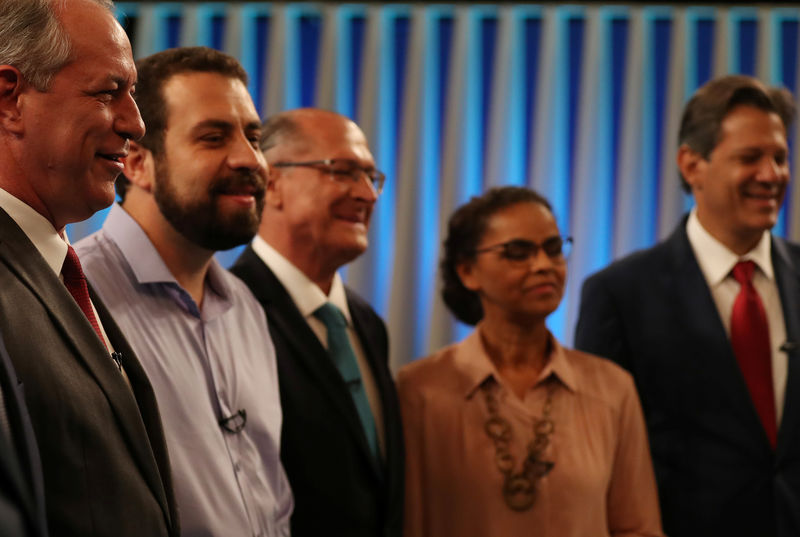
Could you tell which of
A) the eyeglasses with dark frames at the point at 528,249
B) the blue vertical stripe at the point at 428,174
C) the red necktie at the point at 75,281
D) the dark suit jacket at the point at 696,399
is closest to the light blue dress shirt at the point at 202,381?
the red necktie at the point at 75,281

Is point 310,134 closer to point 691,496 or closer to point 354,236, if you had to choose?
point 354,236

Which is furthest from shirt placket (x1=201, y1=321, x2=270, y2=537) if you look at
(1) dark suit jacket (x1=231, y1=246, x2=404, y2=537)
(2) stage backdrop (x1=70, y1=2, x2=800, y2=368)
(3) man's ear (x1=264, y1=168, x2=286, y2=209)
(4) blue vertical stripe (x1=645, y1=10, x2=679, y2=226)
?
(4) blue vertical stripe (x1=645, y1=10, x2=679, y2=226)

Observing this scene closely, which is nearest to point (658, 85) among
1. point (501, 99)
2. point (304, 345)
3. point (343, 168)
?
point (501, 99)

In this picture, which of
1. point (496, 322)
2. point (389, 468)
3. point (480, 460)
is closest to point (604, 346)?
point (496, 322)

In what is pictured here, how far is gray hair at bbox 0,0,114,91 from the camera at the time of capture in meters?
1.34

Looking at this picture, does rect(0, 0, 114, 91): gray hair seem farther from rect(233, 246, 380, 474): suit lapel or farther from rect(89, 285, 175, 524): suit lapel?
rect(233, 246, 380, 474): suit lapel

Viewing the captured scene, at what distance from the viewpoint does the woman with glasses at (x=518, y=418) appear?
7.87 feet

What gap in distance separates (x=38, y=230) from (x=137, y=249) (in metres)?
0.54

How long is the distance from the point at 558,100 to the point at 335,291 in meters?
2.39

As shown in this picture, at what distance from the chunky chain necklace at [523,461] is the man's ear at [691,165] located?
3.25 feet

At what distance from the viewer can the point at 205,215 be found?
1.94 m

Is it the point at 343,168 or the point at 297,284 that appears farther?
the point at 343,168

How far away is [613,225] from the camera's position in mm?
4594

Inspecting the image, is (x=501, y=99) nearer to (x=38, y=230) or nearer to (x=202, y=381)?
(x=202, y=381)
